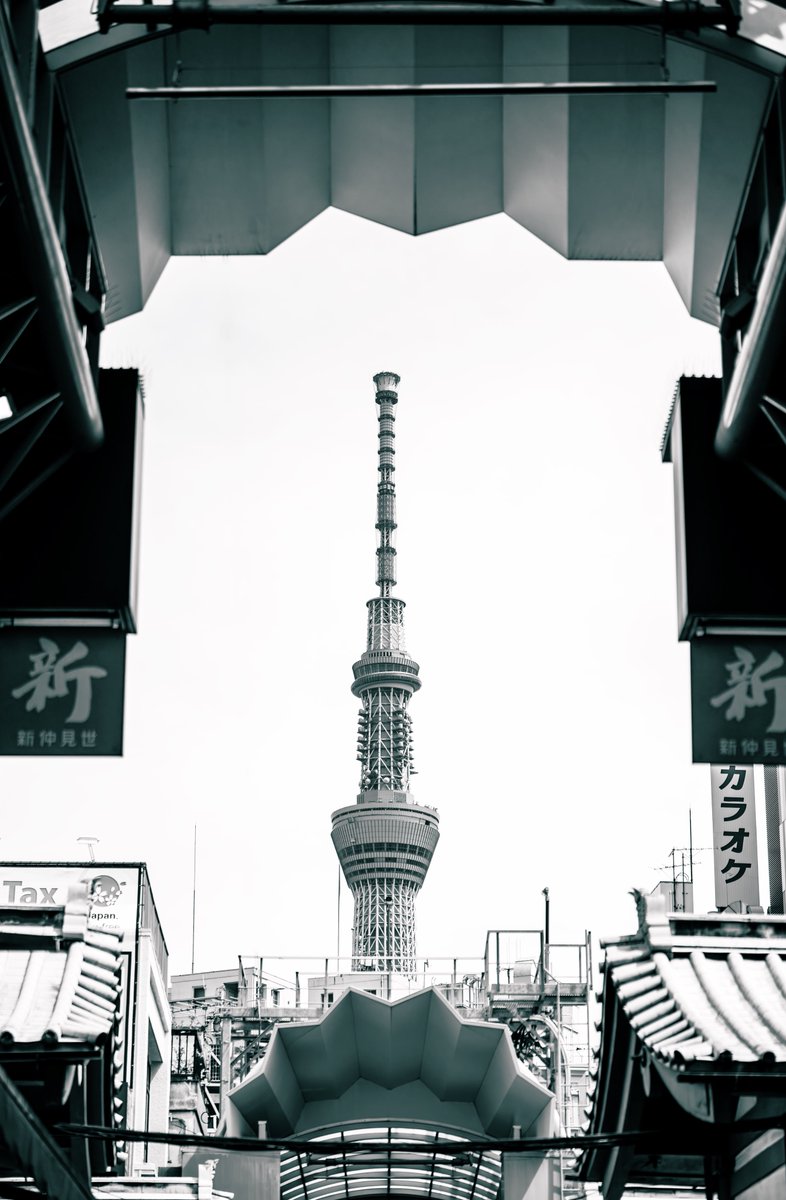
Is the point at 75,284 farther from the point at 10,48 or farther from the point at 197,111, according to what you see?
the point at 10,48

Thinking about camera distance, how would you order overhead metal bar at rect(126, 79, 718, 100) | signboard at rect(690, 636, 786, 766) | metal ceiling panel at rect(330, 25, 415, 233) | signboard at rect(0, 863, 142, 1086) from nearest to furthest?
overhead metal bar at rect(126, 79, 718, 100) → signboard at rect(690, 636, 786, 766) → metal ceiling panel at rect(330, 25, 415, 233) → signboard at rect(0, 863, 142, 1086)

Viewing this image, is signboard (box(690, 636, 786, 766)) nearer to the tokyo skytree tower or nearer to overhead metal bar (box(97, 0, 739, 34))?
overhead metal bar (box(97, 0, 739, 34))

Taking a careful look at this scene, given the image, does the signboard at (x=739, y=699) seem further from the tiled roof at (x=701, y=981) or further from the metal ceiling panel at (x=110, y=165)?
the metal ceiling panel at (x=110, y=165)

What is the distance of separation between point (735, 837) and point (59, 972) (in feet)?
80.2

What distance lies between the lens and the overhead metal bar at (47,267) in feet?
33.2

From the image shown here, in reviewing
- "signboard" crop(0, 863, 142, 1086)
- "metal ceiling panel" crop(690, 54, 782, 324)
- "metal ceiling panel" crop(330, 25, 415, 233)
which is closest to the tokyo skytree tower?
"signboard" crop(0, 863, 142, 1086)

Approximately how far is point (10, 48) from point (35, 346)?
3.27m

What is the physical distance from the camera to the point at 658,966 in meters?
12.1

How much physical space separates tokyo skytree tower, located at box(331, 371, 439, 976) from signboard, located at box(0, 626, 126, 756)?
127 m

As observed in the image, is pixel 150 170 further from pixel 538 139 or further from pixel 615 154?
pixel 615 154

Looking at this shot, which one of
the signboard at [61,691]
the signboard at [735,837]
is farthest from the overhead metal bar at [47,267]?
the signboard at [735,837]

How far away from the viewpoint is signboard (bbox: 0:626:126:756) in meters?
12.4

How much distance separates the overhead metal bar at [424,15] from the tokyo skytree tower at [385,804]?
130385mm

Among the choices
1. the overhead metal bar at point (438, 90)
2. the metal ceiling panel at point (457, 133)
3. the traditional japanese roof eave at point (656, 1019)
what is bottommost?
the traditional japanese roof eave at point (656, 1019)
